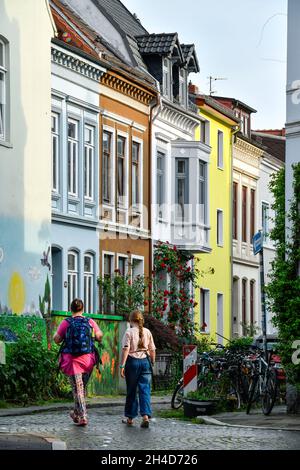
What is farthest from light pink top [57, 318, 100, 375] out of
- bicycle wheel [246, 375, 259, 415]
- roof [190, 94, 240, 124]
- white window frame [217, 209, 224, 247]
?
white window frame [217, 209, 224, 247]

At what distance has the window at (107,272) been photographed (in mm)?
40969

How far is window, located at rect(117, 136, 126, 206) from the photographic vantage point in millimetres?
42969

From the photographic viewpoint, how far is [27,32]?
1323 inches

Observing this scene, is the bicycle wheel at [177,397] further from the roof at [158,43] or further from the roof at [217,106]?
the roof at [217,106]

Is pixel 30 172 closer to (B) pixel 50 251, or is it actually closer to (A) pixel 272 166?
(B) pixel 50 251

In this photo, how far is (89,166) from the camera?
40.5m

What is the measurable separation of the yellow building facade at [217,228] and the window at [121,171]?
7636 millimetres

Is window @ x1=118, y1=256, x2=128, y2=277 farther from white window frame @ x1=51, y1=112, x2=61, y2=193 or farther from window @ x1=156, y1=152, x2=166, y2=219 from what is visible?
white window frame @ x1=51, y1=112, x2=61, y2=193

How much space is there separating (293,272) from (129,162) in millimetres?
19860

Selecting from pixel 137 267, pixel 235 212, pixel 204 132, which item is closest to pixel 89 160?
pixel 137 267

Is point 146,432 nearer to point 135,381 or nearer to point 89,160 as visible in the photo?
point 135,381

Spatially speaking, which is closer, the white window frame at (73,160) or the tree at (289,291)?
the tree at (289,291)

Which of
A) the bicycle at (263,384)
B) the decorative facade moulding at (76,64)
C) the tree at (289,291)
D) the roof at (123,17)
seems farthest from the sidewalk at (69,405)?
the roof at (123,17)
